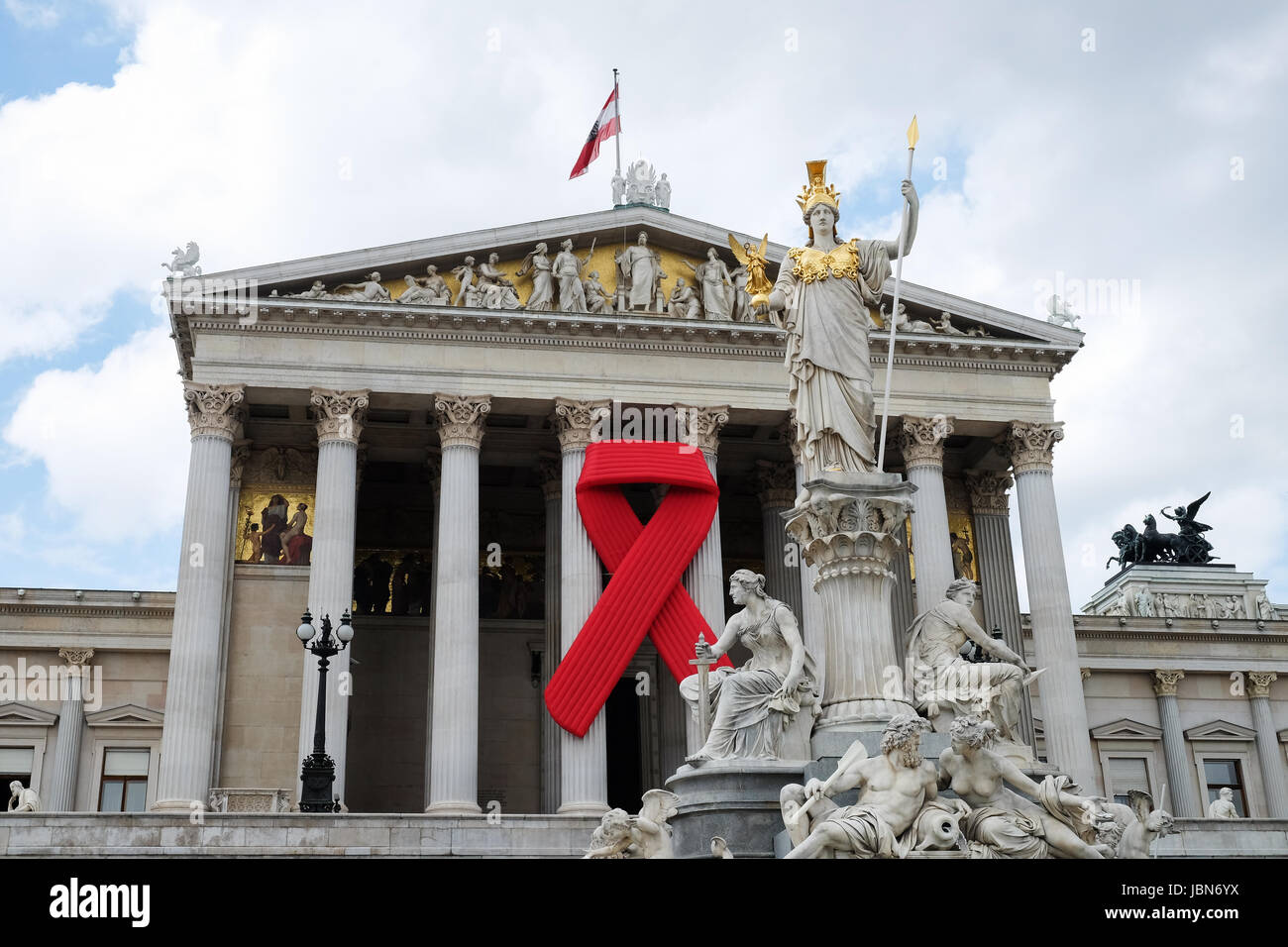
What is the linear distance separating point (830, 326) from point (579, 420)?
818 inches

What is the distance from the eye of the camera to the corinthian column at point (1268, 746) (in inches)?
1672

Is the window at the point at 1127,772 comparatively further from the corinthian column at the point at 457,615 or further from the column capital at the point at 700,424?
the corinthian column at the point at 457,615

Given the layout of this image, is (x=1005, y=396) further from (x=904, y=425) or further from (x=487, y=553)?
(x=487, y=553)

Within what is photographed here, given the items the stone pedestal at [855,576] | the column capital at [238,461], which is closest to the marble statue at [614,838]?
the stone pedestal at [855,576]

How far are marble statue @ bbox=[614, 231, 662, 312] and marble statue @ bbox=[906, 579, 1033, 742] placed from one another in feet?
73.7

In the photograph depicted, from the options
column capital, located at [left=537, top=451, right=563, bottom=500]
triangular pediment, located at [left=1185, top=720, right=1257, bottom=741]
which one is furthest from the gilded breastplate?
triangular pediment, located at [left=1185, top=720, right=1257, bottom=741]

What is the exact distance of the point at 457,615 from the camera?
3109cm

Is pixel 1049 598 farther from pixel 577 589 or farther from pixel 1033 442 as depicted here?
pixel 577 589

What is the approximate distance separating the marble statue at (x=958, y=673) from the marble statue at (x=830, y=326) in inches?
63.5

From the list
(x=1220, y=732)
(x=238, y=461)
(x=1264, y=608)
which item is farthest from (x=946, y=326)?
(x=1264, y=608)

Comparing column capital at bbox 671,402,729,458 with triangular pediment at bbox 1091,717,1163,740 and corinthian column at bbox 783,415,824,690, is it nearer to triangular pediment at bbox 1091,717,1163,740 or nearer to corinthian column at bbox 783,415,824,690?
corinthian column at bbox 783,415,824,690

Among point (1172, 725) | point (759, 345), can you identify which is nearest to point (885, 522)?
point (759, 345)

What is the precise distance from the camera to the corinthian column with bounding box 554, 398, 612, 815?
3023cm
